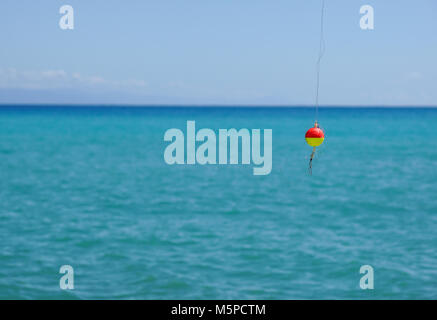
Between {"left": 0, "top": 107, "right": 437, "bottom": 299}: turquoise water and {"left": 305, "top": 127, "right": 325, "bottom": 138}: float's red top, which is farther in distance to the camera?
{"left": 0, "top": 107, "right": 437, "bottom": 299}: turquoise water

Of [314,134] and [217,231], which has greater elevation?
[314,134]

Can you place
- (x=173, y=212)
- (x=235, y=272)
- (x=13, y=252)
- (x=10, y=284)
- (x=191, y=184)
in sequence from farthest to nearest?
(x=191, y=184) < (x=173, y=212) < (x=13, y=252) < (x=235, y=272) < (x=10, y=284)

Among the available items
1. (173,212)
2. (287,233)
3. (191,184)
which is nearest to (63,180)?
(191,184)

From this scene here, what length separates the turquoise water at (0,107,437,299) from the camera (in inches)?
529

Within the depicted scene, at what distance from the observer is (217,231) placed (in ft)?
58.9

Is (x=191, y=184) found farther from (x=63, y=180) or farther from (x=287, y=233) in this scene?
(x=287, y=233)

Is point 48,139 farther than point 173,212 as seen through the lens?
Yes

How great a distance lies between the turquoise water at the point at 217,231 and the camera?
13430mm

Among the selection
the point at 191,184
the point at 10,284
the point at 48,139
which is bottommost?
the point at 10,284

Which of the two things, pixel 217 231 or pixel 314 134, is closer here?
pixel 314 134

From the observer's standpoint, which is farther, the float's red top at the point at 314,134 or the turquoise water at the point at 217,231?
the turquoise water at the point at 217,231
